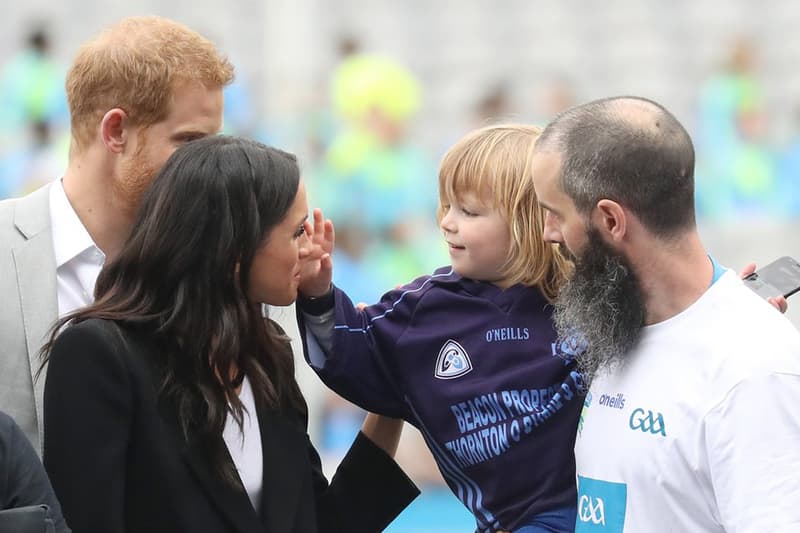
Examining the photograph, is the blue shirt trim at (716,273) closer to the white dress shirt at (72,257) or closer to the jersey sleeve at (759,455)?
the jersey sleeve at (759,455)

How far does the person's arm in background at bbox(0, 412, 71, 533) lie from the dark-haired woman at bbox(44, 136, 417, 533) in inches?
5.7

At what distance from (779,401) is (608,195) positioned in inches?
20.1

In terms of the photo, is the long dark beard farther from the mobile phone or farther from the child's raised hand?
the child's raised hand

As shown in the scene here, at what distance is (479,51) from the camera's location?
43.2 feet

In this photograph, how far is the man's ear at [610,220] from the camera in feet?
8.41

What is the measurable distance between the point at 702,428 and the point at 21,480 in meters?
1.20

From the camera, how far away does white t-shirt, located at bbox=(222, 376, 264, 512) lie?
2643 mm

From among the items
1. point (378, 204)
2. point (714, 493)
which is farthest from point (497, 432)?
point (378, 204)

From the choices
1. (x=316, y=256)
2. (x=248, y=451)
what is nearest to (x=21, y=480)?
(x=248, y=451)

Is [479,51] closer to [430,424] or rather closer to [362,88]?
A: [362,88]

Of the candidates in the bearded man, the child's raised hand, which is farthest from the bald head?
the child's raised hand

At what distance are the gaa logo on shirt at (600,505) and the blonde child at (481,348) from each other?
0.82 ft

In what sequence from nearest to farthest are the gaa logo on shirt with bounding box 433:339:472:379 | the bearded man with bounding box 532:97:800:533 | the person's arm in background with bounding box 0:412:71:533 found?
the person's arm in background with bounding box 0:412:71:533 < the bearded man with bounding box 532:97:800:533 < the gaa logo on shirt with bounding box 433:339:472:379

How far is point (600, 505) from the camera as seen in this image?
258 centimetres
